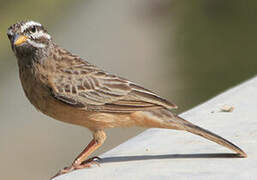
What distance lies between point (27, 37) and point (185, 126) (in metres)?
1.96

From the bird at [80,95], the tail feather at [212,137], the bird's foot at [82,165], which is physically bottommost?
the bird's foot at [82,165]

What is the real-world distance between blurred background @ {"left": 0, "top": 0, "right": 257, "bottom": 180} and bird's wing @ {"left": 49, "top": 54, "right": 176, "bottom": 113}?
4.49m

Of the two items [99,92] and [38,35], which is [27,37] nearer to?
[38,35]

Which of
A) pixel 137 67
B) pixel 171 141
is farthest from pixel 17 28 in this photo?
pixel 137 67

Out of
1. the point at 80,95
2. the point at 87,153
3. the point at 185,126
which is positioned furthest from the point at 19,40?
the point at 185,126

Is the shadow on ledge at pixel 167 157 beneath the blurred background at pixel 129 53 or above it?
beneath

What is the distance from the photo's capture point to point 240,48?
13.0 metres

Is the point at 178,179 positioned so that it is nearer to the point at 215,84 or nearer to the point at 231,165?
the point at 231,165

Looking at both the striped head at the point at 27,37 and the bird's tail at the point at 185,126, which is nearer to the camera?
the bird's tail at the point at 185,126

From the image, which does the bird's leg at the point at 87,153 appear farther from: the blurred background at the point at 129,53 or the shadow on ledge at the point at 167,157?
the blurred background at the point at 129,53

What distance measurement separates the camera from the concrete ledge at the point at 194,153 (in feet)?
22.6

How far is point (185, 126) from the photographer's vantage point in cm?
765

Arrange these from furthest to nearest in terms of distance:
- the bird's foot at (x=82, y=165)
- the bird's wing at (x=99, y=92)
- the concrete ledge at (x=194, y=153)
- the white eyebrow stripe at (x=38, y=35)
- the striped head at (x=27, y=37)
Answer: the white eyebrow stripe at (x=38, y=35), the striped head at (x=27, y=37), the bird's wing at (x=99, y=92), the bird's foot at (x=82, y=165), the concrete ledge at (x=194, y=153)

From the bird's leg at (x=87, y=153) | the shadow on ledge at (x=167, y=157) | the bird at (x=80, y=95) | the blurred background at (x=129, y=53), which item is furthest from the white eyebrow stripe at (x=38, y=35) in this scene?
the blurred background at (x=129, y=53)
